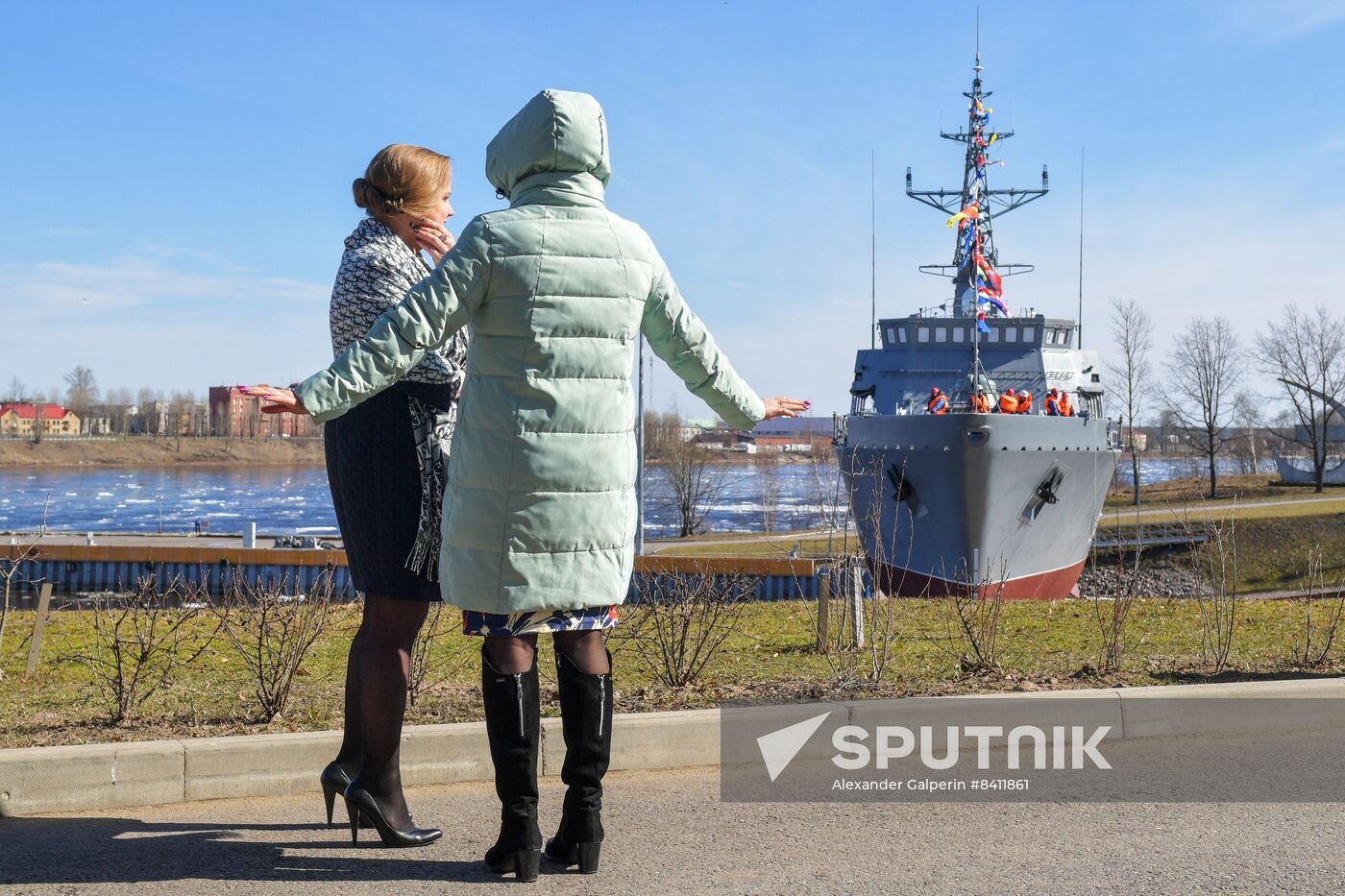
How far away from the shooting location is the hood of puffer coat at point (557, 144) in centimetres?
303

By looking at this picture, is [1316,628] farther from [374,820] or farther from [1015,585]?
[1015,585]

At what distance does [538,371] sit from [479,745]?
1.52 meters

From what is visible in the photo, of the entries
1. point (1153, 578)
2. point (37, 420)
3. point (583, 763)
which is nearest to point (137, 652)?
point (583, 763)

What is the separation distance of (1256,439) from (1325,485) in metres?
18.5

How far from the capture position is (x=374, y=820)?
3.18m

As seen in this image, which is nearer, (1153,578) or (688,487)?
(1153,578)

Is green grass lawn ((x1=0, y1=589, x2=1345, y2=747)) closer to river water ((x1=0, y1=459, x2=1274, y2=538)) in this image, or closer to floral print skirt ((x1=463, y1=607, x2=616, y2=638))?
floral print skirt ((x1=463, y1=607, x2=616, y2=638))

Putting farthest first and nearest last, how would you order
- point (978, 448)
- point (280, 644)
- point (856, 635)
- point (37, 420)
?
point (37, 420) < point (978, 448) < point (856, 635) < point (280, 644)

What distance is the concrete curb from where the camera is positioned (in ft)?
11.5

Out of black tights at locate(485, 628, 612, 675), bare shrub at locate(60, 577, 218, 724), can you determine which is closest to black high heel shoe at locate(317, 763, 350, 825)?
black tights at locate(485, 628, 612, 675)

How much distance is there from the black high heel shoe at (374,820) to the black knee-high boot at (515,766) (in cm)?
31

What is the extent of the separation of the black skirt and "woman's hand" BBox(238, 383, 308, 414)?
0.32 m

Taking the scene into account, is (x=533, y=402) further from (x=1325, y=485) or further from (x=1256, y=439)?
(x=1256, y=439)

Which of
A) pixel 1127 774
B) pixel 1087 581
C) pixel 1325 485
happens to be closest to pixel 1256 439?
pixel 1325 485
